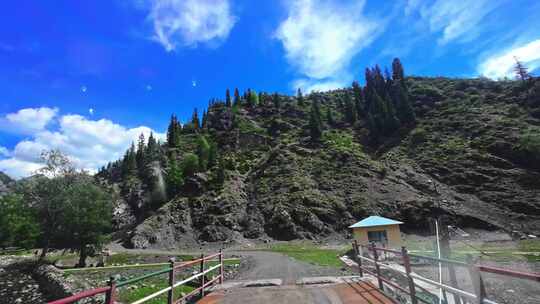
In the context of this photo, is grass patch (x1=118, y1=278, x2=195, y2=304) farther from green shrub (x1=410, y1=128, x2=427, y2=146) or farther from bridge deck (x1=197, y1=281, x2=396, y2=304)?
green shrub (x1=410, y1=128, x2=427, y2=146)

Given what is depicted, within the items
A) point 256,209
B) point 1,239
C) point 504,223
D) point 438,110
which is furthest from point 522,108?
point 1,239

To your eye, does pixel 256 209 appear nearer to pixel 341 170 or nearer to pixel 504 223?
pixel 341 170

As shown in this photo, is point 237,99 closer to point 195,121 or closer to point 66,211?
point 195,121

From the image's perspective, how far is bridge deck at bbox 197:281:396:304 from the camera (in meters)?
6.43

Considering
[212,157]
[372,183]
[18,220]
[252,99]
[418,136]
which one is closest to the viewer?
[18,220]

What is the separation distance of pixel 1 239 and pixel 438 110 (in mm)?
106074

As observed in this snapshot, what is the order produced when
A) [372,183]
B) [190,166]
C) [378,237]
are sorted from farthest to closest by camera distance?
[190,166]
[372,183]
[378,237]

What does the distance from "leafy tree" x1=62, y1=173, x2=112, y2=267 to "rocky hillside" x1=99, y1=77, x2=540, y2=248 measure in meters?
13.0

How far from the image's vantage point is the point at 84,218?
2995cm

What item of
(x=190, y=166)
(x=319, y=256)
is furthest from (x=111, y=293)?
(x=190, y=166)

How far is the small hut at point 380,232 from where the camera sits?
2272cm

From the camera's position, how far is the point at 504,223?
3631 centimetres

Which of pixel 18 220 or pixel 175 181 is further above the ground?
pixel 175 181

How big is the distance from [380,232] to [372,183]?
28174 millimetres
